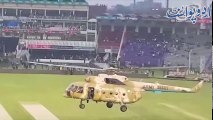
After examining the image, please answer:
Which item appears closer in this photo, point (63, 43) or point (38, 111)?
point (38, 111)

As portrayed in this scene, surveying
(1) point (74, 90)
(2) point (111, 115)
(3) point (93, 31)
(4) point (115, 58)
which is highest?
(3) point (93, 31)

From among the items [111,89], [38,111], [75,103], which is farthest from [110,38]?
[38,111]

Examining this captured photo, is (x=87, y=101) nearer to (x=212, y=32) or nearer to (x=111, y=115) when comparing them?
(x=111, y=115)

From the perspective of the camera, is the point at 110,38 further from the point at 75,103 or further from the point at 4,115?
the point at 4,115

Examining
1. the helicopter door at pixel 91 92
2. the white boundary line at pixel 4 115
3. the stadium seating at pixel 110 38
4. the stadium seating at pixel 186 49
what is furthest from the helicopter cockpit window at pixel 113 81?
the white boundary line at pixel 4 115

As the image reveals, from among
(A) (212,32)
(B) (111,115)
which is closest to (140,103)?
(B) (111,115)

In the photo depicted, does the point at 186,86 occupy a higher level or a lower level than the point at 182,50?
lower
